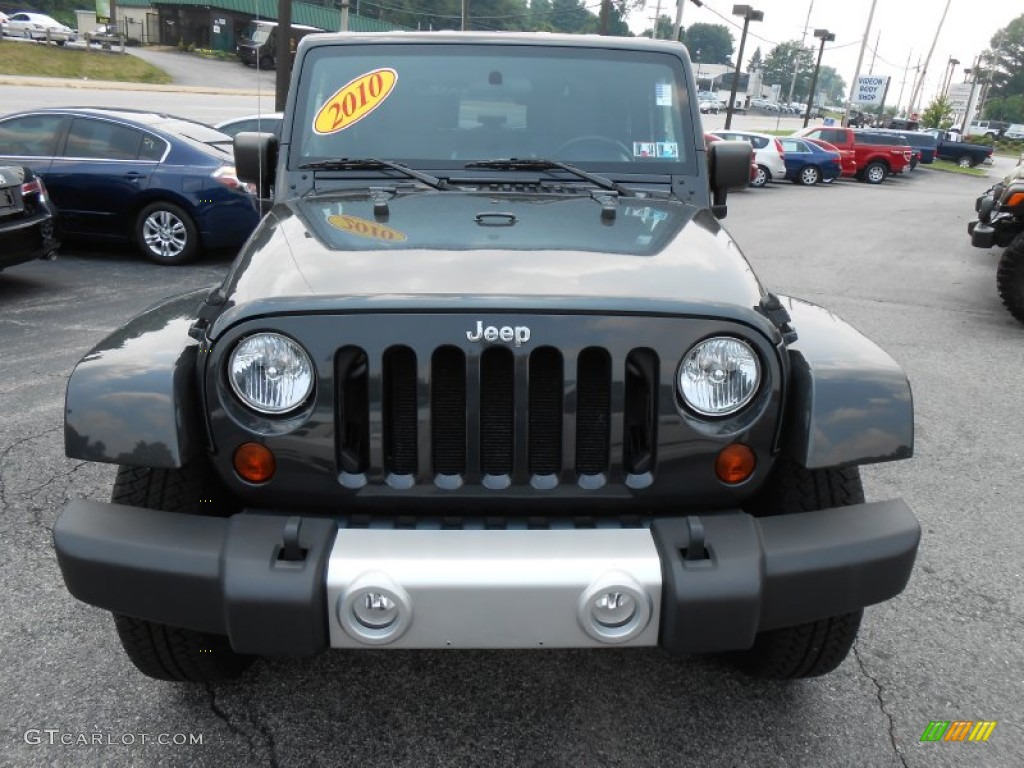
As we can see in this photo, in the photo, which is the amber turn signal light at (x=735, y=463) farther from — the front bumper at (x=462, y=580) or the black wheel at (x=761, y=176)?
the black wheel at (x=761, y=176)

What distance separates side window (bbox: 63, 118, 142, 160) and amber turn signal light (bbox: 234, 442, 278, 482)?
7554 millimetres

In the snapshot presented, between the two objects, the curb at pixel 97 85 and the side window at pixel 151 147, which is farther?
the curb at pixel 97 85

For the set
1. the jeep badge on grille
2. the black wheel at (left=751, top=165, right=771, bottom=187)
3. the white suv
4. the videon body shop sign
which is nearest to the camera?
the jeep badge on grille

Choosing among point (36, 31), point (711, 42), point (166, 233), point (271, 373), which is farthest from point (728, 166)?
point (711, 42)

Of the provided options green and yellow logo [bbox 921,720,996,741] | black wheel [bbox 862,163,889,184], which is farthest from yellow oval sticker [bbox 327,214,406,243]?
black wheel [bbox 862,163,889,184]

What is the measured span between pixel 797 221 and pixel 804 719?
46.3 ft

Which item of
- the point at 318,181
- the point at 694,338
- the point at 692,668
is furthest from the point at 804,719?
the point at 318,181

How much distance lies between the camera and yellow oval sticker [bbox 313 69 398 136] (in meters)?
3.35

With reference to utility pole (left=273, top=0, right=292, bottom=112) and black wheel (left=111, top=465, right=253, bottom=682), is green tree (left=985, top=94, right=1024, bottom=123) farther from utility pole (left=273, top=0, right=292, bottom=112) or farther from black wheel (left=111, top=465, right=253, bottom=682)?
black wheel (left=111, top=465, right=253, bottom=682)

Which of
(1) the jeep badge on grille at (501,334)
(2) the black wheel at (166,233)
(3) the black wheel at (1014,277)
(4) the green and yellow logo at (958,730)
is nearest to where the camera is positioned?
(1) the jeep badge on grille at (501,334)

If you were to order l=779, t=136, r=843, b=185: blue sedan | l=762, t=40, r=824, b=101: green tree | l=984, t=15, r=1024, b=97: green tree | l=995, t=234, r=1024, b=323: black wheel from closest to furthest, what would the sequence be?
l=995, t=234, r=1024, b=323: black wheel → l=779, t=136, r=843, b=185: blue sedan → l=984, t=15, r=1024, b=97: green tree → l=762, t=40, r=824, b=101: green tree

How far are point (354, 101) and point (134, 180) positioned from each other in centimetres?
607

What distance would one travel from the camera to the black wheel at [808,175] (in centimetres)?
2494

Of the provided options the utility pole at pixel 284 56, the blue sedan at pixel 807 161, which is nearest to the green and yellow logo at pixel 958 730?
the utility pole at pixel 284 56
